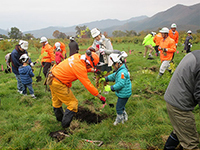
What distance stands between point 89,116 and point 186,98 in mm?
2652

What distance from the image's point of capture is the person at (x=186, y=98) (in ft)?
5.92

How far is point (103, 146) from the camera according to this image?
9.01ft

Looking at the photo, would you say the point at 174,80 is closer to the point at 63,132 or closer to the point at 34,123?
the point at 63,132

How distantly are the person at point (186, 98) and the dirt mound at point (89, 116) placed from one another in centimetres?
202

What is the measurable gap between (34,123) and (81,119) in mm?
1227

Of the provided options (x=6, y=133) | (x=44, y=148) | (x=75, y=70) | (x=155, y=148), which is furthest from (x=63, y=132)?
(x=155, y=148)

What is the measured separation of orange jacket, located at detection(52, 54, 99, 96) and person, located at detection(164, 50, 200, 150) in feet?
5.09

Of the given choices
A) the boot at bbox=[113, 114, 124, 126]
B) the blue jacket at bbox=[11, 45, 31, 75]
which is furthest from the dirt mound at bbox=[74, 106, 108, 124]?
the blue jacket at bbox=[11, 45, 31, 75]

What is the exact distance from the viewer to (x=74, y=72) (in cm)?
294

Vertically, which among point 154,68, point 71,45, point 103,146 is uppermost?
point 71,45

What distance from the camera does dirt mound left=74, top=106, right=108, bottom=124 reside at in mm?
3705

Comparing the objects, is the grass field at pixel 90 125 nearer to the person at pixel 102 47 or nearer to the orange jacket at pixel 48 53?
the person at pixel 102 47

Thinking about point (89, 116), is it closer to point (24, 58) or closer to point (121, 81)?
point (121, 81)

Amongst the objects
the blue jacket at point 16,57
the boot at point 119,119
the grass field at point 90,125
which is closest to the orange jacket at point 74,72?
the boot at point 119,119
